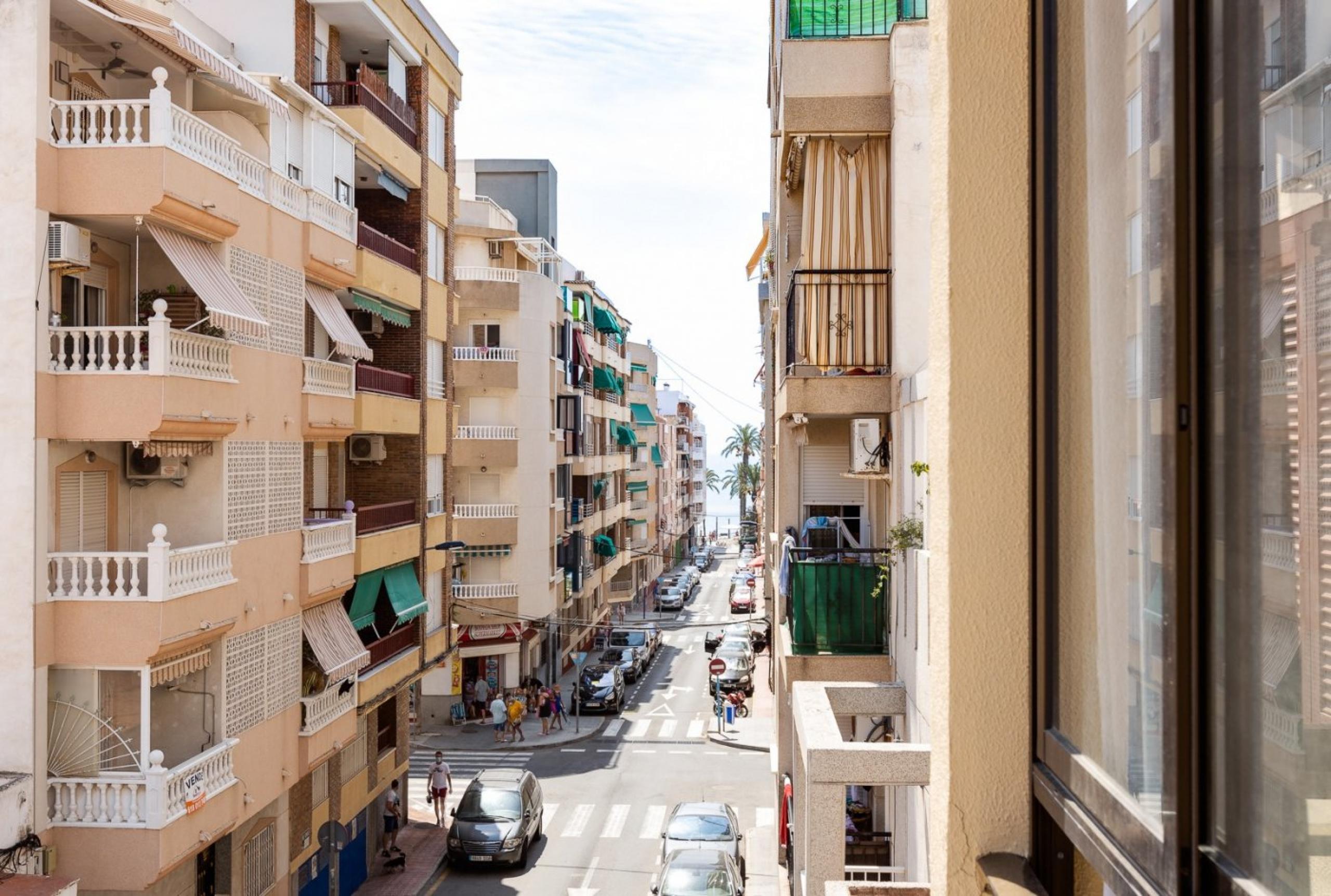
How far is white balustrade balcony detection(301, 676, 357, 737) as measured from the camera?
17438 mm

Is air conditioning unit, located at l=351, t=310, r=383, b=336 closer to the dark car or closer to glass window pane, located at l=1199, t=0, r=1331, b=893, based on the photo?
the dark car

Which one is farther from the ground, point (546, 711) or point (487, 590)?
point (487, 590)

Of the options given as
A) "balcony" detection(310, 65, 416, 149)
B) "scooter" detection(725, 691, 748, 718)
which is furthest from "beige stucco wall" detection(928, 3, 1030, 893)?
"scooter" detection(725, 691, 748, 718)

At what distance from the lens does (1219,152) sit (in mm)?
Result: 1998

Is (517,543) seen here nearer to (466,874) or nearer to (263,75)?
(466,874)

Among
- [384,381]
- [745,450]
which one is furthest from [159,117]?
[745,450]

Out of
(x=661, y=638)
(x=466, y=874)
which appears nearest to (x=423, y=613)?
(x=466, y=874)

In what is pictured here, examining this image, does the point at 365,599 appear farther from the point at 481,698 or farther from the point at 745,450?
the point at 745,450

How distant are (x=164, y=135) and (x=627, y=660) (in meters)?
35.0

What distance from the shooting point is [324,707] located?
18141 mm

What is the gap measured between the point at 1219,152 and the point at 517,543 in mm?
36202

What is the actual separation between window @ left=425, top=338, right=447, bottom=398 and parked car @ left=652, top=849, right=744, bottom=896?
1123cm

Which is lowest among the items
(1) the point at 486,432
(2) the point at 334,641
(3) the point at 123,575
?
(2) the point at 334,641

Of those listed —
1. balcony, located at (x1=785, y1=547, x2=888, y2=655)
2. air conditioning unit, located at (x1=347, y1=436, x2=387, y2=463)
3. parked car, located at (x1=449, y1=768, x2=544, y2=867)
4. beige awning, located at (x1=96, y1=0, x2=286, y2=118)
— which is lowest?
parked car, located at (x1=449, y1=768, x2=544, y2=867)
